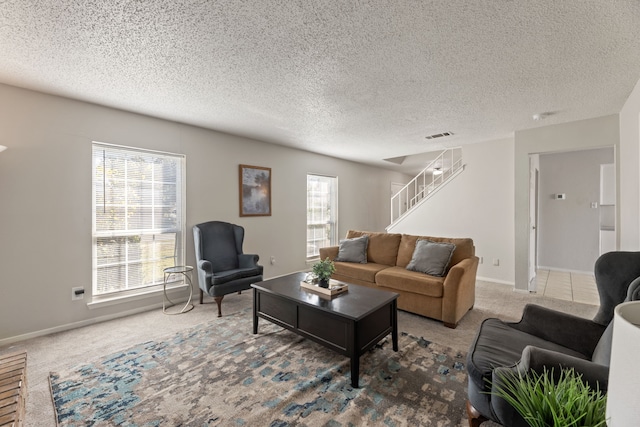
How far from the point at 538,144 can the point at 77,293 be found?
635 cm

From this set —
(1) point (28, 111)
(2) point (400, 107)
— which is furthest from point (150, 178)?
(2) point (400, 107)

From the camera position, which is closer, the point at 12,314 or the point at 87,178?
the point at 12,314

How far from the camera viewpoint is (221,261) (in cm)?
385

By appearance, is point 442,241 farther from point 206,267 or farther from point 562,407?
point 206,267

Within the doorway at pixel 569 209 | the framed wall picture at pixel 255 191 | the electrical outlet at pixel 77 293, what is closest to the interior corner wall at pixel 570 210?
the doorway at pixel 569 209

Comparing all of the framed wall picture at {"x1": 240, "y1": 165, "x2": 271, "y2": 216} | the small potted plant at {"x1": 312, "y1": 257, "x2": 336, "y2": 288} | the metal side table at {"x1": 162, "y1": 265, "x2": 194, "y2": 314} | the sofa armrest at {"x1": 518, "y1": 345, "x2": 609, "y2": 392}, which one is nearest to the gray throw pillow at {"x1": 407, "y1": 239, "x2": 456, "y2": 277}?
the small potted plant at {"x1": 312, "y1": 257, "x2": 336, "y2": 288}

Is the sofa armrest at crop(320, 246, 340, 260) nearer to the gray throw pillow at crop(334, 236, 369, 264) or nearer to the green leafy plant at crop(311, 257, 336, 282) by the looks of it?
the gray throw pillow at crop(334, 236, 369, 264)

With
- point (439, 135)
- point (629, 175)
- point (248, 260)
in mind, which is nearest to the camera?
point (629, 175)

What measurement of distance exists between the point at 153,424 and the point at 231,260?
242 cm

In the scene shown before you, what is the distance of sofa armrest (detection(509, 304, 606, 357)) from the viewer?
1.70 meters

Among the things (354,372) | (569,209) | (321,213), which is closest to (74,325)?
(354,372)

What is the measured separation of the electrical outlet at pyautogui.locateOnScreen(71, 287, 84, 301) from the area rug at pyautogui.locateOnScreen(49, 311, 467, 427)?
109 cm

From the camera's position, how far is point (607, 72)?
2426 mm

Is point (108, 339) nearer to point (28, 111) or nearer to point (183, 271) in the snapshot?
point (183, 271)
